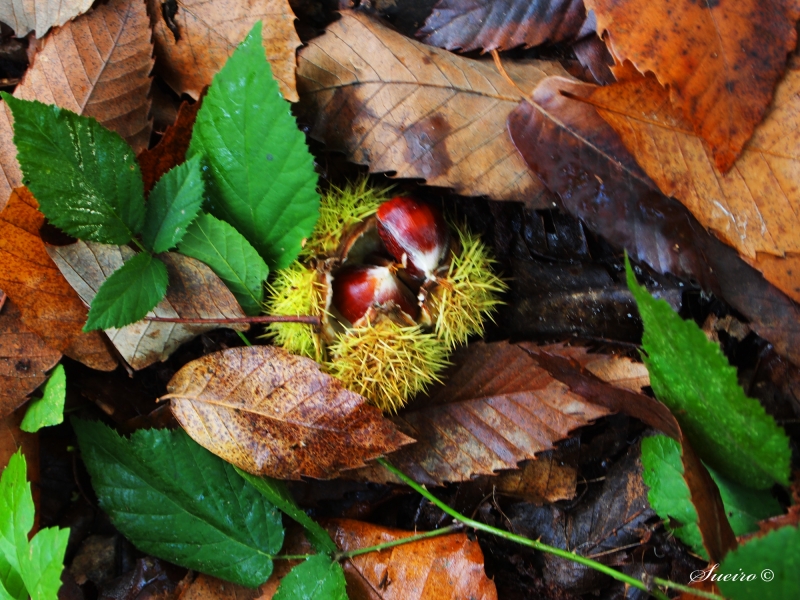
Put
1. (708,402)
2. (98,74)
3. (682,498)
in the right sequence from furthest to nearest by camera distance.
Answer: (98,74) < (682,498) < (708,402)

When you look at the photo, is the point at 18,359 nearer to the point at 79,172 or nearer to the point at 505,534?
the point at 79,172

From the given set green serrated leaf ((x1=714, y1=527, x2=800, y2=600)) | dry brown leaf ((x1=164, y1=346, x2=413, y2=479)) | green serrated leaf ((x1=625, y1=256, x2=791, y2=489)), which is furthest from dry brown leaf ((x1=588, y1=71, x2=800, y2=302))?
dry brown leaf ((x1=164, y1=346, x2=413, y2=479))

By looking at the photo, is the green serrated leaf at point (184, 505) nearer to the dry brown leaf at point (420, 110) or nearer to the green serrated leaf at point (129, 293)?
the green serrated leaf at point (129, 293)

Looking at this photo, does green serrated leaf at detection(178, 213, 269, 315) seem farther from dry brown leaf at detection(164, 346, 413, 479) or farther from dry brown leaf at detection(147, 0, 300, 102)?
dry brown leaf at detection(147, 0, 300, 102)

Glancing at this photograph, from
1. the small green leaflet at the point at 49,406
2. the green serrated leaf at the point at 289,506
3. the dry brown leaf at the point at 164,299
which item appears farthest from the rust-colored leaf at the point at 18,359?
the green serrated leaf at the point at 289,506

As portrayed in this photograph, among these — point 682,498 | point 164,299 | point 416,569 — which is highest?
point 682,498

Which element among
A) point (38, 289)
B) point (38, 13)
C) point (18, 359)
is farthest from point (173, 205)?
point (38, 13)
